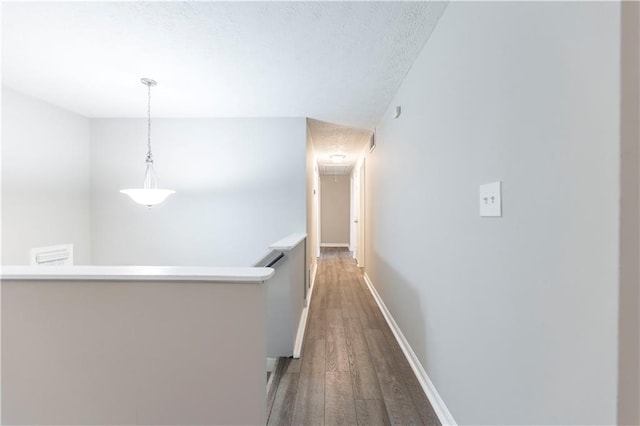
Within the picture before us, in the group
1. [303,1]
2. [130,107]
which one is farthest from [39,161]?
[303,1]

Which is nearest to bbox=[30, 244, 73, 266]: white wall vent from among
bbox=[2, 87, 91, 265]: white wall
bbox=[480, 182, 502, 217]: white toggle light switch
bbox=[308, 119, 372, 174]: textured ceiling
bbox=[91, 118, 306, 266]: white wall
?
bbox=[2, 87, 91, 265]: white wall

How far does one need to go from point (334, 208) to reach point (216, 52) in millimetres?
7157

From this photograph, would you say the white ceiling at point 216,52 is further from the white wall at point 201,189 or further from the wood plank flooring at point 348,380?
the wood plank flooring at point 348,380

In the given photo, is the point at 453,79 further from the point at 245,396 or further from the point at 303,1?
the point at 245,396

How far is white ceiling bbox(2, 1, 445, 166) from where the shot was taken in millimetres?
1533

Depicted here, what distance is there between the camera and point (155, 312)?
120 cm

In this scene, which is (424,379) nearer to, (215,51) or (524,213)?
(524,213)

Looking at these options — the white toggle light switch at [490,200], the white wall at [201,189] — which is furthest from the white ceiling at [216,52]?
the white toggle light switch at [490,200]

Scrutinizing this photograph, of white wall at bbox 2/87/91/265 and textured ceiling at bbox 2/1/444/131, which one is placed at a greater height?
textured ceiling at bbox 2/1/444/131

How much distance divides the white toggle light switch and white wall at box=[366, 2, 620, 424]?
0.03m

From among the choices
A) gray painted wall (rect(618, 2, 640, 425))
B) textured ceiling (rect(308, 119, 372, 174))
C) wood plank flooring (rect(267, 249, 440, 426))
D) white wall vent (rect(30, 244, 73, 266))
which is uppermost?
textured ceiling (rect(308, 119, 372, 174))

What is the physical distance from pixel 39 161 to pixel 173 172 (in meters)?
1.25

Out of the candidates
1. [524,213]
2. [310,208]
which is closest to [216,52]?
[524,213]

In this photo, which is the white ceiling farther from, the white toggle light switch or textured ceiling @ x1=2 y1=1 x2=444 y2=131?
the white toggle light switch
